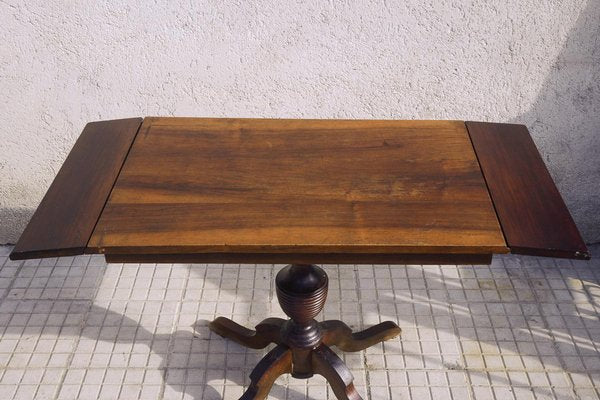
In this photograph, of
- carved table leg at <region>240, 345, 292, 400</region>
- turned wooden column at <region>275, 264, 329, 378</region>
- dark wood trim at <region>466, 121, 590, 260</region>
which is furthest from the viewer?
carved table leg at <region>240, 345, 292, 400</region>

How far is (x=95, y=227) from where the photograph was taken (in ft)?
6.73

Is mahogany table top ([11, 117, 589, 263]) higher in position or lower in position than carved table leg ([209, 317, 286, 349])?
higher

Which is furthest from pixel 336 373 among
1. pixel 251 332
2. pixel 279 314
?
pixel 279 314

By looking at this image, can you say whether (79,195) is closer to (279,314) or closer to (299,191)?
(299,191)

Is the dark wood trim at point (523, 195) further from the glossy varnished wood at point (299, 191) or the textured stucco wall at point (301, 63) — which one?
the textured stucco wall at point (301, 63)

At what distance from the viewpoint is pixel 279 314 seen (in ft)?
Answer: 10.7

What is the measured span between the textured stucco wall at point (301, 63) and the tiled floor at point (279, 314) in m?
0.78

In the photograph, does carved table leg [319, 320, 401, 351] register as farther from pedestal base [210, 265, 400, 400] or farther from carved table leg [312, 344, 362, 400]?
carved table leg [312, 344, 362, 400]

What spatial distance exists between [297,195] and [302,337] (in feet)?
2.81

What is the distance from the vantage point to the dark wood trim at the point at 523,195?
1.95 meters

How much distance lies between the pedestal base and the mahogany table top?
20.8 inches

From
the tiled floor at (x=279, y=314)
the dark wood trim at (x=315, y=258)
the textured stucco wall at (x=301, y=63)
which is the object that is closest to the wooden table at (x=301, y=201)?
the dark wood trim at (x=315, y=258)

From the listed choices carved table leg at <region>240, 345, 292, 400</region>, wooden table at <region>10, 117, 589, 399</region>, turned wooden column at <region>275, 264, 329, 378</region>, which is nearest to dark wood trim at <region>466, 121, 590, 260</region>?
wooden table at <region>10, 117, 589, 399</region>

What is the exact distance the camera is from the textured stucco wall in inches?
118
